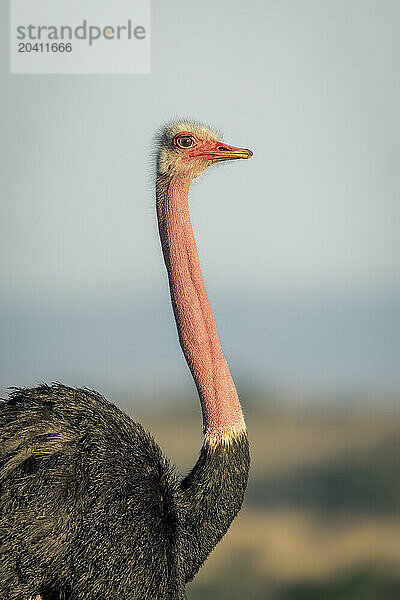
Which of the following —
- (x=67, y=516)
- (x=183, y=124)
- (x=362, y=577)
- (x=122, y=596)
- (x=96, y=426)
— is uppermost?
(x=183, y=124)

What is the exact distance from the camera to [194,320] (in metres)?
2.49

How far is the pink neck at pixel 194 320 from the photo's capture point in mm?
2434

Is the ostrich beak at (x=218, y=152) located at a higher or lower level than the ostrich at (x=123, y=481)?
higher

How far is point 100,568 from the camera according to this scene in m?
2.25

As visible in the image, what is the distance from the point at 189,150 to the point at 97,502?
3.21 feet

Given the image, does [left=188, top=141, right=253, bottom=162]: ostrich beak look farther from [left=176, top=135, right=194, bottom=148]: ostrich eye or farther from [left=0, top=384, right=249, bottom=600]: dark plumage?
[left=0, top=384, right=249, bottom=600]: dark plumage

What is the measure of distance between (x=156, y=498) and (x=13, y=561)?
1.22ft

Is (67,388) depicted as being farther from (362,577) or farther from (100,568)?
(362,577)

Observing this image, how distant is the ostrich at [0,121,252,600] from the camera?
7.35ft

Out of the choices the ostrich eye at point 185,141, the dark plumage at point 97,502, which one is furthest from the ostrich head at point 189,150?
the dark plumage at point 97,502

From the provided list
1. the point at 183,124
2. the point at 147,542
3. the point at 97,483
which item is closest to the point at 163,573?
the point at 147,542

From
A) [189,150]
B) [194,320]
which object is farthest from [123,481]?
[189,150]

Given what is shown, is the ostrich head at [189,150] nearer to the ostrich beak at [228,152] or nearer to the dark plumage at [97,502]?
the ostrich beak at [228,152]

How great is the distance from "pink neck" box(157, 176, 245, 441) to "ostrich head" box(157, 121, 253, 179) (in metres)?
0.05
